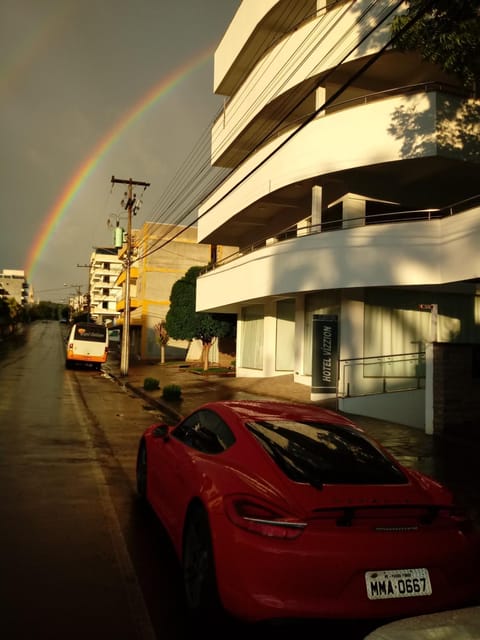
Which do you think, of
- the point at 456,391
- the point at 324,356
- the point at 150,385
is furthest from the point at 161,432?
the point at 150,385

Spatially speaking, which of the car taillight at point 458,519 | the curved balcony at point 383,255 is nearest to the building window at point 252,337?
the curved balcony at point 383,255

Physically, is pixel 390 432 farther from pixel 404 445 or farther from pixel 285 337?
pixel 285 337

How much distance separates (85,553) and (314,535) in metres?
2.56

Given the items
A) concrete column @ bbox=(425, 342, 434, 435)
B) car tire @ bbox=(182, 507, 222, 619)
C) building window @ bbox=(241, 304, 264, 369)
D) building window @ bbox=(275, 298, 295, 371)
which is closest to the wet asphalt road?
car tire @ bbox=(182, 507, 222, 619)

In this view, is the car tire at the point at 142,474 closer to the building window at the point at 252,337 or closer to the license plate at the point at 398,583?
the license plate at the point at 398,583

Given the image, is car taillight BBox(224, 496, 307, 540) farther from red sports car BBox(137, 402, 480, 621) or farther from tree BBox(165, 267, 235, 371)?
tree BBox(165, 267, 235, 371)

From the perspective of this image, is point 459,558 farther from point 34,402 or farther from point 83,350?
point 83,350

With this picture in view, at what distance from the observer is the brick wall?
469 inches

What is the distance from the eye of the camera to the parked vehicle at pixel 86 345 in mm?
31000

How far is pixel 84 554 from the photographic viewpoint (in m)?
4.98

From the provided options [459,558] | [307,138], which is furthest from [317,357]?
[459,558]

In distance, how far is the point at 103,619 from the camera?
12.6ft

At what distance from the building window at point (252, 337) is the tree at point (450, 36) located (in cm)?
1640

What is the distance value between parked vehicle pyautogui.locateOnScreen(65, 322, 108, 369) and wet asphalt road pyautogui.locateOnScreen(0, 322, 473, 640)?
2053cm
